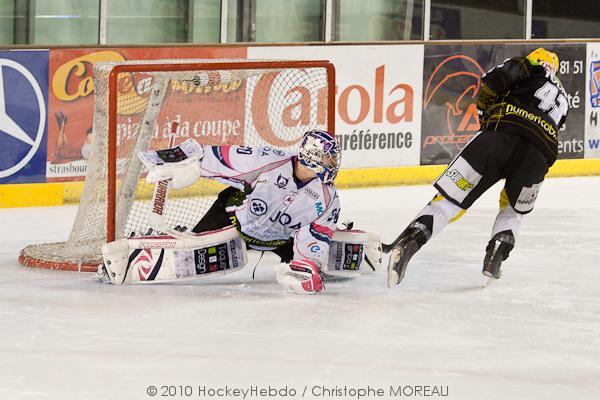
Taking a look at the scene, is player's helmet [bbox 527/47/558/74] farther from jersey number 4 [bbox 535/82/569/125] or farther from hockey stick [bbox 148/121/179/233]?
hockey stick [bbox 148/121/179/233]

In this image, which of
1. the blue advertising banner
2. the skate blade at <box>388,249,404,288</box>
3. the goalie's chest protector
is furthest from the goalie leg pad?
the blue advertising banner

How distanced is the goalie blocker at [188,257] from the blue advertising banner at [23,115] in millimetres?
1891

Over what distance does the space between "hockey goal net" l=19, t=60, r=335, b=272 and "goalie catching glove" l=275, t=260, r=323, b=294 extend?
0.68 metres

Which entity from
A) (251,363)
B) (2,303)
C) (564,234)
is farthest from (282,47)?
(251,363)

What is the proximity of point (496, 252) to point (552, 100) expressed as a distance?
2.05 feet

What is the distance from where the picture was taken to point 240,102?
6.30m

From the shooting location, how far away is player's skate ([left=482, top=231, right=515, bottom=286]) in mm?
5078

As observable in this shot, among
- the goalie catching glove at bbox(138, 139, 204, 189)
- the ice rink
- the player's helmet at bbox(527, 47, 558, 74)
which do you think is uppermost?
the player's helmet at bbox(527, 47, 558, 74)

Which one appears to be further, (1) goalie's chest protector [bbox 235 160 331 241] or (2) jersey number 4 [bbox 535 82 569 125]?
(2) jersey number 4 [bbox 535 82 569 125]

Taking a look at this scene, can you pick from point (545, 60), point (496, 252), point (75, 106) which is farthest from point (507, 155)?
point (75, 106)

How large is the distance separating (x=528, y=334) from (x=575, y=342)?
16 centimetres

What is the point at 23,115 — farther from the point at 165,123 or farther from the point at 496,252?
the point at 496,252

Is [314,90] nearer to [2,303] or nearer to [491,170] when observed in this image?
[491,170]

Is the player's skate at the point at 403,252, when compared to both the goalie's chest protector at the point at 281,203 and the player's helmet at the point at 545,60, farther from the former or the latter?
the player's helmet at the point at 545,60
